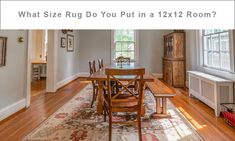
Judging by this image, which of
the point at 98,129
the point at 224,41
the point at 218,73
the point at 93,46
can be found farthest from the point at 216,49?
the point at 93,46

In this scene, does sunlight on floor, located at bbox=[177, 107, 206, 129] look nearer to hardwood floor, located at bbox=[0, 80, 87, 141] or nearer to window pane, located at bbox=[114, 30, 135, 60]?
hardwood floor, located at bbox=[0, 80, 87, 141]

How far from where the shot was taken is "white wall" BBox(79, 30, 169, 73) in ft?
23.6

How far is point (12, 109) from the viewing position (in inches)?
117

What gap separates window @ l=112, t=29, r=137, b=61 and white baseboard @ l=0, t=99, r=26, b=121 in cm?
451

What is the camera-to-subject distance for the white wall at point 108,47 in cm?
719

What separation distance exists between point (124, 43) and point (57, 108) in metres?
4.57

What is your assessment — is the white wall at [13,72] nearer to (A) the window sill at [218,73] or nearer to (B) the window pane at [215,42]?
(A) the window sill at [218,73]

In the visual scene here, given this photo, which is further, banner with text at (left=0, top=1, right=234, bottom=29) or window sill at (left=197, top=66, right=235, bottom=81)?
window sill at (left=197, top=66, right=235, bottom=81)

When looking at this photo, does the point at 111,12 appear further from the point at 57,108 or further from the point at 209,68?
the point at 209,68

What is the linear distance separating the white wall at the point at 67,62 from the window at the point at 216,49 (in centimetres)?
382

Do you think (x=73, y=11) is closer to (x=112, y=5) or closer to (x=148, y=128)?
(x=112, y=5)

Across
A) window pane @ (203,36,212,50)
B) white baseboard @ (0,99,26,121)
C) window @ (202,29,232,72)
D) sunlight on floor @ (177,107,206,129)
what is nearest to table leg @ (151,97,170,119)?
sunlight on floor @ (177,107,206,129)

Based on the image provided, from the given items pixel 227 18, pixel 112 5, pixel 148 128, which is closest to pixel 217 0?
pixel 227 18

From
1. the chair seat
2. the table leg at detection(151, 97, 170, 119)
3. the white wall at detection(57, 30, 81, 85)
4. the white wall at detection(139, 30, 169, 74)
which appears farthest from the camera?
the white wall at detection(139, 30, 169, 74)
